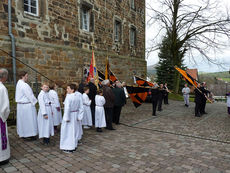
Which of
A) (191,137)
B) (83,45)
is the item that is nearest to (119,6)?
(83,45)

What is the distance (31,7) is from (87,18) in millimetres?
4179

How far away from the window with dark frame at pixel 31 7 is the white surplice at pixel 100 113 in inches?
223

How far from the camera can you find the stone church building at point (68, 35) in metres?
8.87

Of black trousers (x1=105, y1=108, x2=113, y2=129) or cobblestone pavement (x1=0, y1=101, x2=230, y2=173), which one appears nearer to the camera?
cobblestone pavement (x1=0, y1=101, x2=230, y2=173)

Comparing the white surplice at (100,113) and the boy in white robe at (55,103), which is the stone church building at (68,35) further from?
the white surplice at (100,113)

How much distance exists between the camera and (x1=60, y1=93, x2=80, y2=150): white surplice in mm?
4852

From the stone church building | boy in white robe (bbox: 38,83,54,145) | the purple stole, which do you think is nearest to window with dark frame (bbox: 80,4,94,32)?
the stone church building

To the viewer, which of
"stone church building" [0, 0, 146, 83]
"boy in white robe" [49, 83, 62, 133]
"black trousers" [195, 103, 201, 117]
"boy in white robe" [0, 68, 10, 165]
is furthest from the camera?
"black trousers" [195, 103, 201, 117]

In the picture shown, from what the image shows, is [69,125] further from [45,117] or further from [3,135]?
[3,135]

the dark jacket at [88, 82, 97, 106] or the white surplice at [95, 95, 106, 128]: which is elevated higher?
the dark jacket at [88, 82, 97, 106]

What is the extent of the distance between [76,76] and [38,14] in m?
3.94

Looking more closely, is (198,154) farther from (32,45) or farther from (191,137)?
(32,45)

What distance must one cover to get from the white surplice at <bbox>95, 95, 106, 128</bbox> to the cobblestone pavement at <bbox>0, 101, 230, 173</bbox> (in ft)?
1.11

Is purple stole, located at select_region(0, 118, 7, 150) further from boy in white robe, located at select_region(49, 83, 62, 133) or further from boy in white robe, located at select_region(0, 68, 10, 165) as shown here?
boy in white robe, located at select_region(49, 83, 62, 133)
